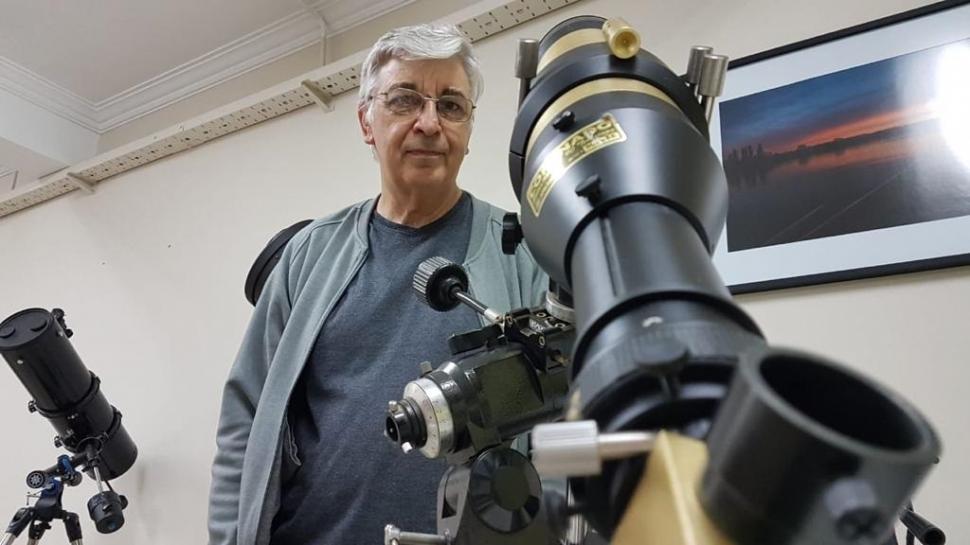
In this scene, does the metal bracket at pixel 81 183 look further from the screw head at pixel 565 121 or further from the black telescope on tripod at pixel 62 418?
the screw head at pixel 565 121

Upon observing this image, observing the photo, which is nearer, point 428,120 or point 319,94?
point 428,120

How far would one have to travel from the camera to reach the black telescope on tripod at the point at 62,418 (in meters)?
1.85

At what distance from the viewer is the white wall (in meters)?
1.17

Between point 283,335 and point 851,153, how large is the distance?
45.2 inches

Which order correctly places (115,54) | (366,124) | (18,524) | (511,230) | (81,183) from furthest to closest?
(81,183) → (115,54) → (18,524) → (366,124) → (511,230)

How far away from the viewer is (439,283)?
22.3 inches

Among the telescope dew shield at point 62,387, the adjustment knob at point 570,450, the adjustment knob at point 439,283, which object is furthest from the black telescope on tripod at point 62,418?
the adjustment knob at point 570,450

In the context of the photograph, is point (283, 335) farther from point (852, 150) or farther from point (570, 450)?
point (852, 150)

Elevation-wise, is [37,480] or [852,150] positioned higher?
[852,150]

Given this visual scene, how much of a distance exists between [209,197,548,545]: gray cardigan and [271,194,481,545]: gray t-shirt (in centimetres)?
3

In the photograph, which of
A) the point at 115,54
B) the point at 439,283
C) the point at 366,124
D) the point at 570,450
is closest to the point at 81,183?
the point at 115,54

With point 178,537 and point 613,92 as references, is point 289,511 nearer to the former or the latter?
point 613,92

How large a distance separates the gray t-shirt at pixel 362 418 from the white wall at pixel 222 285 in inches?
29.2

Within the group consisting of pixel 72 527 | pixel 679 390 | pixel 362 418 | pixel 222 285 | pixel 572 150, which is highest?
pixel 222 285
